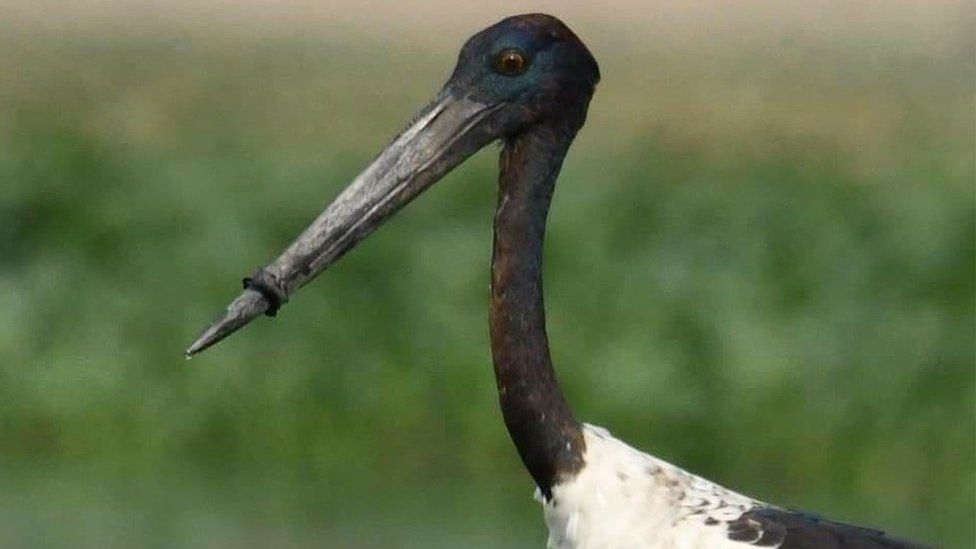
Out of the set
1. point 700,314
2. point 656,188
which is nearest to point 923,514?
point 700,314

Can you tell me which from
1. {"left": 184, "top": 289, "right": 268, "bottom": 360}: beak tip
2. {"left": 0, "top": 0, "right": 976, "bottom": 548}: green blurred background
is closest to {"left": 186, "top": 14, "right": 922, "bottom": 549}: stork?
{"left": 184, "top": 289, "right": 268, "bottom": 360}: beak tip

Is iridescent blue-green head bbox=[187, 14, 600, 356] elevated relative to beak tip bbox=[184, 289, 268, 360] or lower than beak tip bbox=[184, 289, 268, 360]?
elevated

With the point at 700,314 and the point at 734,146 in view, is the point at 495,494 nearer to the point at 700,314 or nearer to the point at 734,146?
the point at 700,314

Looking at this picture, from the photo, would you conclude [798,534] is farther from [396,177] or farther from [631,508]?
[396,177]

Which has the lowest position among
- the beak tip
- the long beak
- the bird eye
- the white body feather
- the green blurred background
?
the white body feather

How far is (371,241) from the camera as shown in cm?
1684

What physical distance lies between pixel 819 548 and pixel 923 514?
19.4 ft

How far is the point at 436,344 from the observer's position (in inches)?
654

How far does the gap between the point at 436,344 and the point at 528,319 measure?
656 cm

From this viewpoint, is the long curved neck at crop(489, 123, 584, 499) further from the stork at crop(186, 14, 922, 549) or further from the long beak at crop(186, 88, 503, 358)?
the long beak at crop(186, 88, 503, 358)

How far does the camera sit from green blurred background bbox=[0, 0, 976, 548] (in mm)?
15844

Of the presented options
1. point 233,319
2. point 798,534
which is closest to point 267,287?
point 233,319

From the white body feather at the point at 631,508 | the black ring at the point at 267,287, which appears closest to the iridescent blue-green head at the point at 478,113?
the black ring at the point at 267,287

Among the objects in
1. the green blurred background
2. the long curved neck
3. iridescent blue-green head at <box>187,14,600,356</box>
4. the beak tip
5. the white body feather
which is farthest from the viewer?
the green blurred background
